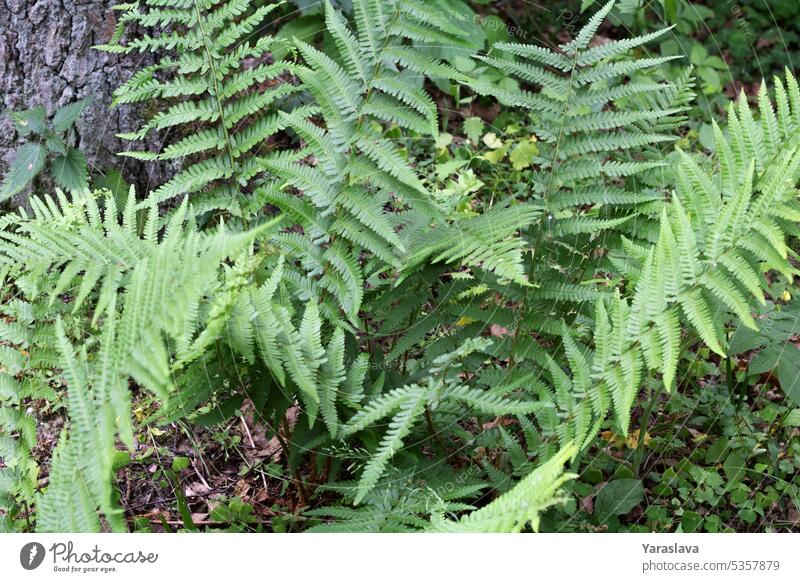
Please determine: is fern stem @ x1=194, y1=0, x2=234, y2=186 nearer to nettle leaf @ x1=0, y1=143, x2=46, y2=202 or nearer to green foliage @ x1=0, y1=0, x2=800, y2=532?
green foliage @ x1=0, y1=0, x2=800, y2=532

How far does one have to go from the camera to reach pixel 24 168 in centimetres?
259

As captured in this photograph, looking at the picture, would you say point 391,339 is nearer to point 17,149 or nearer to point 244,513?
point 244,513

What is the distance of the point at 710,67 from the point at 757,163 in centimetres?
215

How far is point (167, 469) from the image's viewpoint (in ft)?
7.63

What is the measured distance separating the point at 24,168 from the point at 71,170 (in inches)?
5.7

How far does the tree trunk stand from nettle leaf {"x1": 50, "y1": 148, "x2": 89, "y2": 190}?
66 millimetres

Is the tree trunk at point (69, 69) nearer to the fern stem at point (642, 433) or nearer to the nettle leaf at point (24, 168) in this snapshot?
the nettle leaf at point (24, 168)

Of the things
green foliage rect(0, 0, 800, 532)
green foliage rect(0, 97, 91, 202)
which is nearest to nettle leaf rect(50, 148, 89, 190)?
green foliage rect(0, 97, 91, 202)

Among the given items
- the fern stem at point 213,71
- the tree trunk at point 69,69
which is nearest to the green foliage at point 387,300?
the fern stem at point 213,71

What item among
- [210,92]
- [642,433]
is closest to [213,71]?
[210,92]

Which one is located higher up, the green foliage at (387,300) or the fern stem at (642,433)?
the green foliage at (387,300)

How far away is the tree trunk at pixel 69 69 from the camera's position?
2588 millimetres

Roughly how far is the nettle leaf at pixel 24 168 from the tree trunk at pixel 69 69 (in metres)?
0.14
